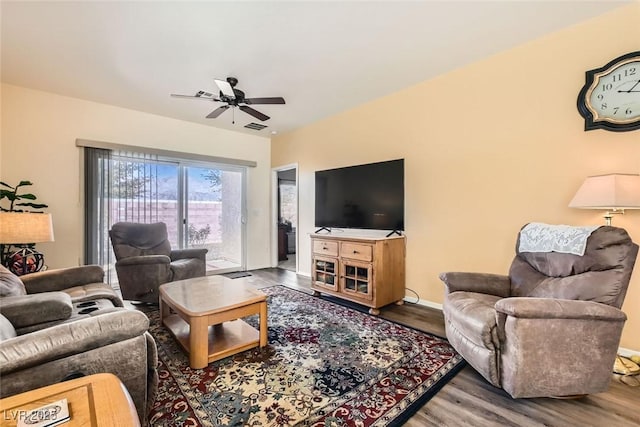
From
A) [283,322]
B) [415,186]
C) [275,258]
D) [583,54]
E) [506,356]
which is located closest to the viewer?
[506,356]

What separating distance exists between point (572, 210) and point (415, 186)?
4.68 ft

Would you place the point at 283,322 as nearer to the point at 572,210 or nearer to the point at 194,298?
the point at 194,298

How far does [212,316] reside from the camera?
1.96 metres

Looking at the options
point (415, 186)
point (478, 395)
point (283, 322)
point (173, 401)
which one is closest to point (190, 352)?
point (173, 401)

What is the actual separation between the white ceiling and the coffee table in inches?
86.7

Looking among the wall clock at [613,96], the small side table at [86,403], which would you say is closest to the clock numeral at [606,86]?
the wall clock at [613,96]

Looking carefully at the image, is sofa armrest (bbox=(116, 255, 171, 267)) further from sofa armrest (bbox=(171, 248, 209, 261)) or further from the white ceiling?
the white ceiling

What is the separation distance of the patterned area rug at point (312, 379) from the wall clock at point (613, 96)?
213 cm

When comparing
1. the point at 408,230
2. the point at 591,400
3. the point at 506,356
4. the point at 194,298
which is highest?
the point at 408,230

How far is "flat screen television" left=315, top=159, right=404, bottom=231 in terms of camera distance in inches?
127

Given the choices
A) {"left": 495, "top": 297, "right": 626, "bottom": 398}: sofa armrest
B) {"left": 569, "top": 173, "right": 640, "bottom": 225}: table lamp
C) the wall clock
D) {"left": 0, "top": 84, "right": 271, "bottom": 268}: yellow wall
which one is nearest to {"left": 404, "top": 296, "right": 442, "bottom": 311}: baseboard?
{"left": 495, "top": 297, "right": 626, "bottom": 398}: sofa armrest

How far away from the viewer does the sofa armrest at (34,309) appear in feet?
4.94

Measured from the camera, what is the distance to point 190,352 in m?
1.94

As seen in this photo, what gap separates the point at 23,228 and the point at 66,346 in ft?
6.60
